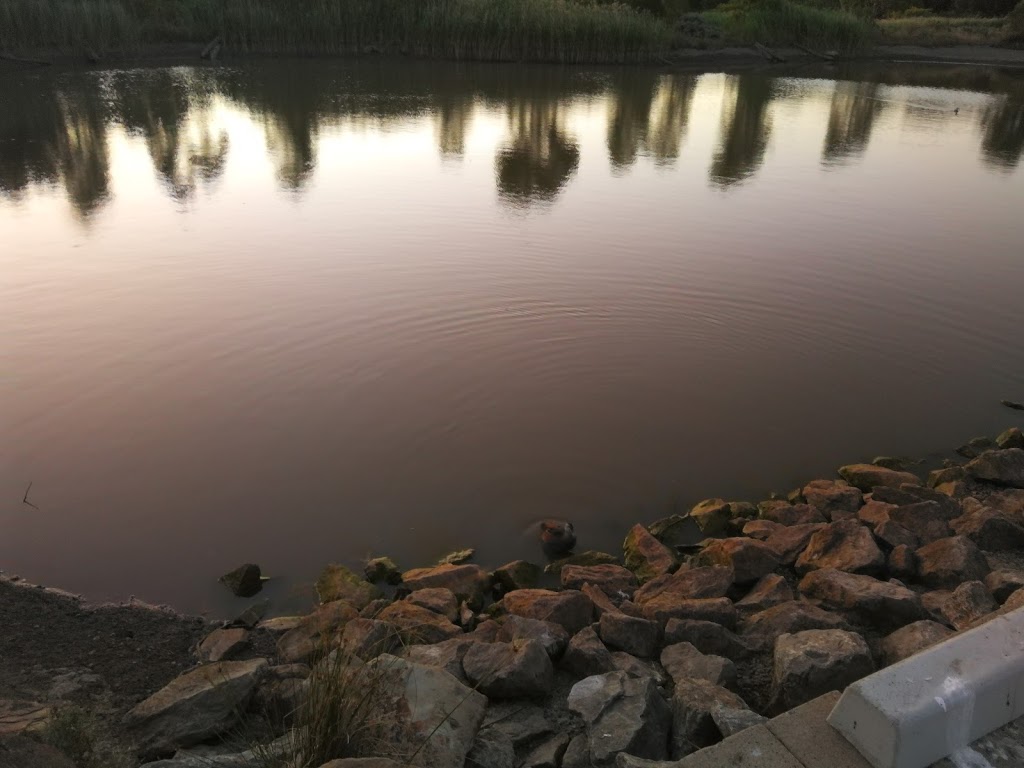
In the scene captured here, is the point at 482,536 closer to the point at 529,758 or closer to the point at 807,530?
the point at 807,530

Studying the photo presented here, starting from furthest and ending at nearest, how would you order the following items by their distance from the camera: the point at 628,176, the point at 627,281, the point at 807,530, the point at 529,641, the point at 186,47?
the point at 186,47 < the point at 628,176 < the point at 627,281 < the point at 807,530 < the point at 529,641

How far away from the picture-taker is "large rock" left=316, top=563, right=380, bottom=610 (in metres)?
4.02

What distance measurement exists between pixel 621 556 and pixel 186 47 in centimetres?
2608

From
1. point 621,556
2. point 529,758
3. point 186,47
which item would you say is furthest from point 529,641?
point 186,47

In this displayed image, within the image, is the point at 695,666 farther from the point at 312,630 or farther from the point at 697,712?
the point at 312,630

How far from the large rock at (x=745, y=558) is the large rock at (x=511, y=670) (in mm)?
1401

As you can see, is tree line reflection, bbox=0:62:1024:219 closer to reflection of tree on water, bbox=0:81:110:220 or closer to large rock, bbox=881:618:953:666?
reflection of tree on water, bbox=0:81:110:220

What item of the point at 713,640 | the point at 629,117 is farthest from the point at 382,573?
the point at 629,117

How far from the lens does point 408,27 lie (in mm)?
27031

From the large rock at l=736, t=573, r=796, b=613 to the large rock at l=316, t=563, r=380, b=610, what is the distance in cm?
176

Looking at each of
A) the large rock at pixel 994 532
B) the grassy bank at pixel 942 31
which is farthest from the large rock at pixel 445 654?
the grassy bank at pixel 942 31

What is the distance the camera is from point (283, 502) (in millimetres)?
4910

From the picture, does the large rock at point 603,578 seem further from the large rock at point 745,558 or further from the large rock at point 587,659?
the large rock at point 587,659

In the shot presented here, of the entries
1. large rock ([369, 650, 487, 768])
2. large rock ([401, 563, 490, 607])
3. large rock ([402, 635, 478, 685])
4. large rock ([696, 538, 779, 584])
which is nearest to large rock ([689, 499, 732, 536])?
large rock ([696, 538, 779, 584])
